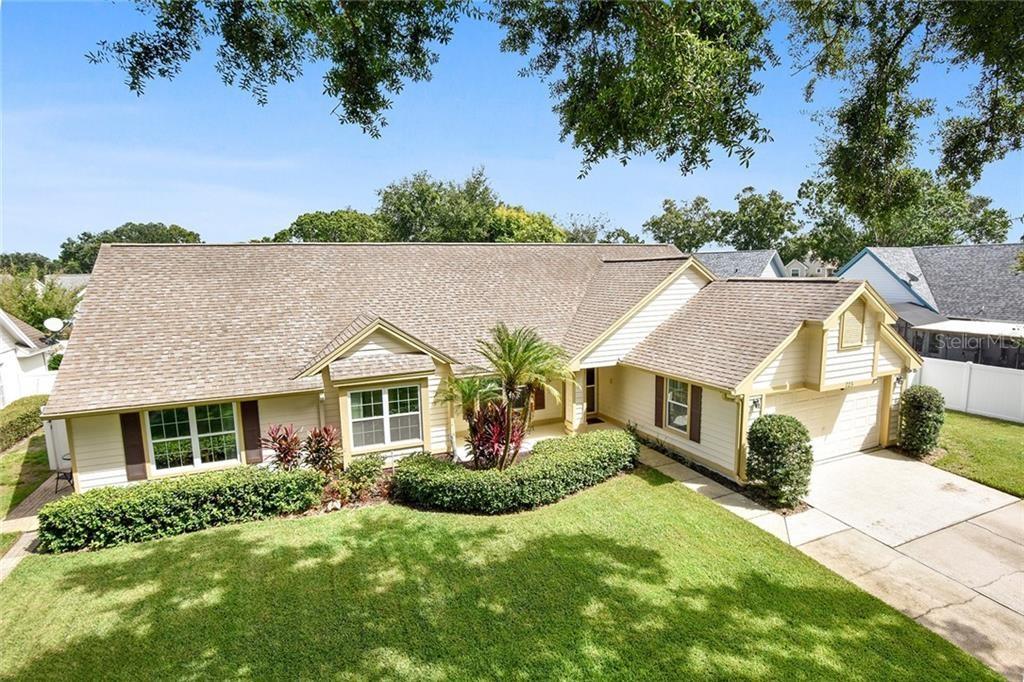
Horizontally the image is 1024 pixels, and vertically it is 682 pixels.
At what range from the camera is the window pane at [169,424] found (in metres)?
12.6

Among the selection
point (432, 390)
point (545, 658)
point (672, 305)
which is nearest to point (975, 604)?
point (545, 658)

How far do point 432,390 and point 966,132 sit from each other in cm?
1266

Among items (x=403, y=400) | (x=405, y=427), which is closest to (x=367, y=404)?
(x=403, y=400)

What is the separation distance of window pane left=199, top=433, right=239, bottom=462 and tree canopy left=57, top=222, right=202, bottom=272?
98.5 m

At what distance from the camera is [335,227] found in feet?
204

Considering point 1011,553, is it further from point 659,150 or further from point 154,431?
point 154,431

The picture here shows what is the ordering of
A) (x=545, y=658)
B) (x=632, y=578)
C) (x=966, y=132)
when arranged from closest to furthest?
(x=545, y=658) < (x=966, y=132) < (x=632, y=578)

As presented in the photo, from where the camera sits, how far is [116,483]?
40.4 ft

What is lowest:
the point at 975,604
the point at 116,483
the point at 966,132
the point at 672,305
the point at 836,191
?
the point at 975,604

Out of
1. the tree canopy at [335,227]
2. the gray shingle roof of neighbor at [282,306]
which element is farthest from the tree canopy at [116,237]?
the gray shingle roof of neighbor at [282,306]

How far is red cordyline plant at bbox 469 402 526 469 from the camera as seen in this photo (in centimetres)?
1269

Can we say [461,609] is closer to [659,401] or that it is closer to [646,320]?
[659,401]

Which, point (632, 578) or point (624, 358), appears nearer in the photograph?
point (632, 578)

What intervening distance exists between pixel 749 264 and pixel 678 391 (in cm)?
2610
